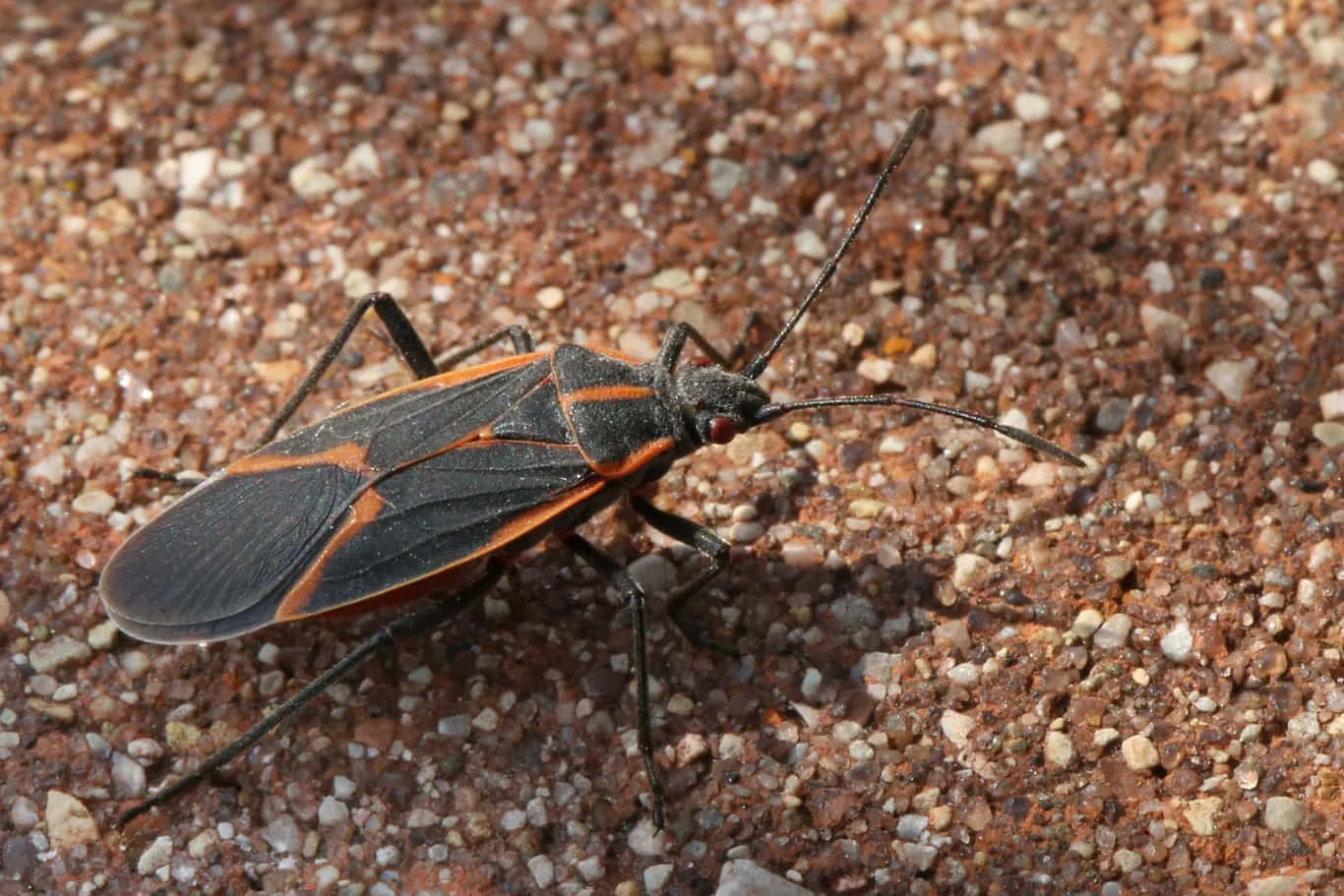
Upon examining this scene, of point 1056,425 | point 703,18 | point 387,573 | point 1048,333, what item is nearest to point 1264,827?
point 1056,425

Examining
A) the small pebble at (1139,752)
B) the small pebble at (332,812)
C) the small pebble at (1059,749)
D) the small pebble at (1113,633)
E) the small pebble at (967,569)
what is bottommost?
the small pebble at (1139,752)

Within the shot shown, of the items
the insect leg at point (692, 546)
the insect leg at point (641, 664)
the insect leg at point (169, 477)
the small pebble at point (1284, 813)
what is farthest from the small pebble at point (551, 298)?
the small pebble at point (1284, 813)

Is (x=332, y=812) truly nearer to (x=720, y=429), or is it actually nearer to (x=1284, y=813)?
(x=720, y=429)

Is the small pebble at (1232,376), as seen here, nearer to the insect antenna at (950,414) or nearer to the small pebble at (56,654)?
the insect antenna at (950,414)

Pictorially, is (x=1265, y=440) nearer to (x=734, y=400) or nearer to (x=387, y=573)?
(x=734, y=400)

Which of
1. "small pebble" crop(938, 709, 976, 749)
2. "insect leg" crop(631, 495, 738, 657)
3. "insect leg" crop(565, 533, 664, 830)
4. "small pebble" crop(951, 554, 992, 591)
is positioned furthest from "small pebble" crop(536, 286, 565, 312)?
"small pebble" crop(938, 709, 976, 749)

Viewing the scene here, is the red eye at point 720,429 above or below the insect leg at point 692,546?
above
